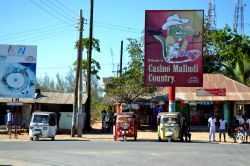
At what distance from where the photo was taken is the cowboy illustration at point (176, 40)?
33594 mm

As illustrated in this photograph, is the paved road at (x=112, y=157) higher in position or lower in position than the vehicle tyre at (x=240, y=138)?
lower

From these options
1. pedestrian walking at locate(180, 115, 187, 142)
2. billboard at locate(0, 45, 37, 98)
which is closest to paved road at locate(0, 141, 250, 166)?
pedestrian walking at locate(180, 115, 187, 142)

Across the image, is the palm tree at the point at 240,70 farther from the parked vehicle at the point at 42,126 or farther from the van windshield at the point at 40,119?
the van windshield at the point at 40,119

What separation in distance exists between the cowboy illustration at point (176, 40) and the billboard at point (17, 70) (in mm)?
9608

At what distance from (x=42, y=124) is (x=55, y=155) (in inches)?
411

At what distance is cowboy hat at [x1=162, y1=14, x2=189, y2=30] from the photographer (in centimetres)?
3384

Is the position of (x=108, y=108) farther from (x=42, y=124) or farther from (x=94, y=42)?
(x=42, y=124)

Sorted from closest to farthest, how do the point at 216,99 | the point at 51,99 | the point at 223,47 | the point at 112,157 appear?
the point at 112,157 < the point at 51,99 < the point at 216,99 < the point at 223,47

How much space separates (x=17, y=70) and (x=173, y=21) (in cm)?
1260

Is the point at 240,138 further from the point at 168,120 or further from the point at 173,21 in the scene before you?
the point at 173,21

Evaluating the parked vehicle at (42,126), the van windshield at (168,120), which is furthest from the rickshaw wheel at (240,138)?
the parked vehicle at (42,126)

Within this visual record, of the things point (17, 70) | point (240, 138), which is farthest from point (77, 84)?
point (240, 138)

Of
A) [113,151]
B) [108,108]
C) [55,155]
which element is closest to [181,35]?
[113,151]

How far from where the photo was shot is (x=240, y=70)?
45250 millimetres
